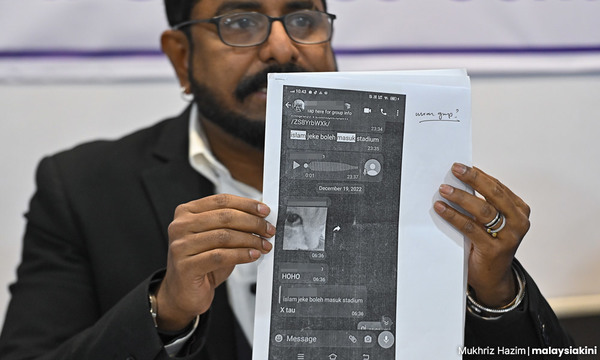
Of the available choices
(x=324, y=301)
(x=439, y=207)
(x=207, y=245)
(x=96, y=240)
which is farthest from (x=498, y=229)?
(x=96, y=240)

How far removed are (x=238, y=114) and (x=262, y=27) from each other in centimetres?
18

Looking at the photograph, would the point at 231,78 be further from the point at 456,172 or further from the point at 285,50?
the point at 456,172

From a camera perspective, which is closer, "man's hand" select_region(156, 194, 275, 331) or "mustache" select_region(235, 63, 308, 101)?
"man's hand" select_region(156, 194, 275, 331)

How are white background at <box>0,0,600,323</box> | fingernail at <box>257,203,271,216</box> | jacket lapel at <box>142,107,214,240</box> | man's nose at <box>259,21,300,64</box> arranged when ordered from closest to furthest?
fingernail at <box>257,203,271,216</box>, man's nose at <box>259,21,300,64</box>, jacket lapel at <box>142,107,214,240</box>, white background at <box>0,0,600,323</box>

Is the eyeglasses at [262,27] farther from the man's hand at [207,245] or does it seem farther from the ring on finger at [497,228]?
the ring on finger at [497,228]

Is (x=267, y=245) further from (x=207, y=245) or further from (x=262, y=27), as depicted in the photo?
(x=262, y=27)

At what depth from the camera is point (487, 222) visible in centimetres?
96

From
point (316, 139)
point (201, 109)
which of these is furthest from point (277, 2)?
point (316, 139)

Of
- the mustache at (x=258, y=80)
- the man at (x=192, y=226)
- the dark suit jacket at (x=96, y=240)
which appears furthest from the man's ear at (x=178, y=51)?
the mustache at (x=258, y=80)

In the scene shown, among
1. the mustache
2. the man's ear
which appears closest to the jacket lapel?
the man's ear

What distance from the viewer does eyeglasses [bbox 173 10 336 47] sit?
129 cm

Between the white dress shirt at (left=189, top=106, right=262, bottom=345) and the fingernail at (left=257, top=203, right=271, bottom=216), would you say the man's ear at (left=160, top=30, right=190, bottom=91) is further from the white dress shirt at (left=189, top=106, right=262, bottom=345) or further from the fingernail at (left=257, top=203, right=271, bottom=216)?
the fingernail at (left=257, top=203, right=271, bottom=216)

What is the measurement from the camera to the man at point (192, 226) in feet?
3.20

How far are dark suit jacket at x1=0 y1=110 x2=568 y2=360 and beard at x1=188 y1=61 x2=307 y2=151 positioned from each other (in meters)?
0.15
